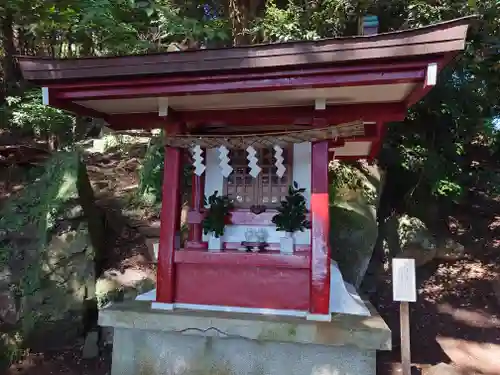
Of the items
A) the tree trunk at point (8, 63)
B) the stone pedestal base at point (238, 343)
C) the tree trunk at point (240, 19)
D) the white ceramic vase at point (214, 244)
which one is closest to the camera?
the stone pedestal base at point (238, 343)

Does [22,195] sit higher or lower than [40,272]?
higher

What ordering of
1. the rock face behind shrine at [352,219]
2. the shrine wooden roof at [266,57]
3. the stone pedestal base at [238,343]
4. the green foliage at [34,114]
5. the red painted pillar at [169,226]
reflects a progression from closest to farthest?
the shrine wooden roof at [266,57] → the stone pedestal base at [238,343] → the red painted pillar at [169,226] → the rock face behind shrine at [352,219] → the green foliage at [34,114]

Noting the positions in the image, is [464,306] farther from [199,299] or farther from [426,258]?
[199,299]

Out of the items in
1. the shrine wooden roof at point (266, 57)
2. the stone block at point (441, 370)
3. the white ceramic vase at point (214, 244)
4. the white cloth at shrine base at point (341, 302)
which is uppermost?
the shrine wooden roof at point (266, 57)

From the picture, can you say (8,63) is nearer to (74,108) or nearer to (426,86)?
(74,108)

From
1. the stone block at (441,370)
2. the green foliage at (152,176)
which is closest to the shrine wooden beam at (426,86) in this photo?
the stone block at (441,370)

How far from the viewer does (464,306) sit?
748 cm

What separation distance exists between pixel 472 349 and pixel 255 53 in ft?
17.2

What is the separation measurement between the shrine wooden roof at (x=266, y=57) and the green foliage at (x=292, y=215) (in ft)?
4.64

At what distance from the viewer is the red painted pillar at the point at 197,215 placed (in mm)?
4582

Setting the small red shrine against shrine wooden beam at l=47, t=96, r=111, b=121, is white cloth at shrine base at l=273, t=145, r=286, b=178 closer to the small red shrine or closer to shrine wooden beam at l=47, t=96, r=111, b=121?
the small red shrine

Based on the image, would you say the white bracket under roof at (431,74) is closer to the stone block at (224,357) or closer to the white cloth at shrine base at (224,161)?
the white cloth at shrine base at (224,161)

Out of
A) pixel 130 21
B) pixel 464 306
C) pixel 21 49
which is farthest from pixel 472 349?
pixel 21 49

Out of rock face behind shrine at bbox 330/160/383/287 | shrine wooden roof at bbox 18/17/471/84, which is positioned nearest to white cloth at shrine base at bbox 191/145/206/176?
shrine wooden roof at bbox 18/17/471/84
